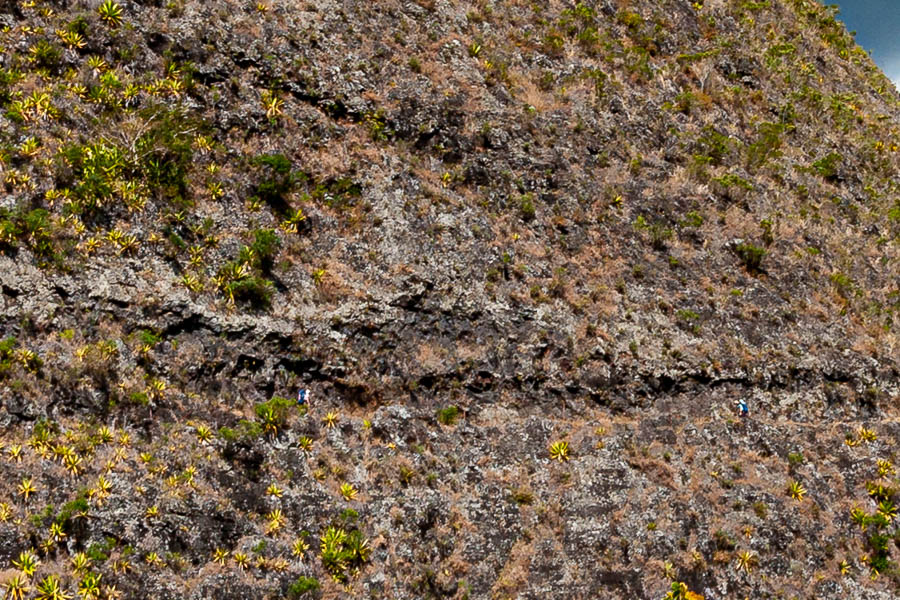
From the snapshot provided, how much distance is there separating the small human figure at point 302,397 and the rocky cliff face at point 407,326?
29 centimetres

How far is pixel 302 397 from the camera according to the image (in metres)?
17.5

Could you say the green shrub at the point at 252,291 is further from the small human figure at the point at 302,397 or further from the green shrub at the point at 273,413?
the green shrub at the point at 273,413

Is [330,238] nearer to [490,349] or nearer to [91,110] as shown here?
[490,349]

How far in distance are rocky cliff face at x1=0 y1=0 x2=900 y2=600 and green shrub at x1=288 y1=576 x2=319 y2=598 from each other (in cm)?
5

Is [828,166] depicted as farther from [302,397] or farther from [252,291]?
[252,291]

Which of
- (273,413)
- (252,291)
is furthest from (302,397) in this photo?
(252,291)

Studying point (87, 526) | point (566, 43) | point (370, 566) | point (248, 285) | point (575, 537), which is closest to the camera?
point (87, 526)

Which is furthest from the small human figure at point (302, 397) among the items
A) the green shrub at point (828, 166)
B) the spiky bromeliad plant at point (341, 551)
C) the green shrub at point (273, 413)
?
the green shrub at point (828, 166)

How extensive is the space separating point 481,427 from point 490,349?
256 centimetres

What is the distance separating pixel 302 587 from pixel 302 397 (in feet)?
16.5

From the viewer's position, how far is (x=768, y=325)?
23.6m

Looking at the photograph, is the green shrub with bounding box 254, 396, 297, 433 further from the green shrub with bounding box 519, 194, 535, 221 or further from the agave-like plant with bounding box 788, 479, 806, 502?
the agave-like plant with bounding box 788, 479, 806, 502

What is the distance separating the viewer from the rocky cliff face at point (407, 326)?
14961 mm

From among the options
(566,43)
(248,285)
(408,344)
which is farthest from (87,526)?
(566,43)
